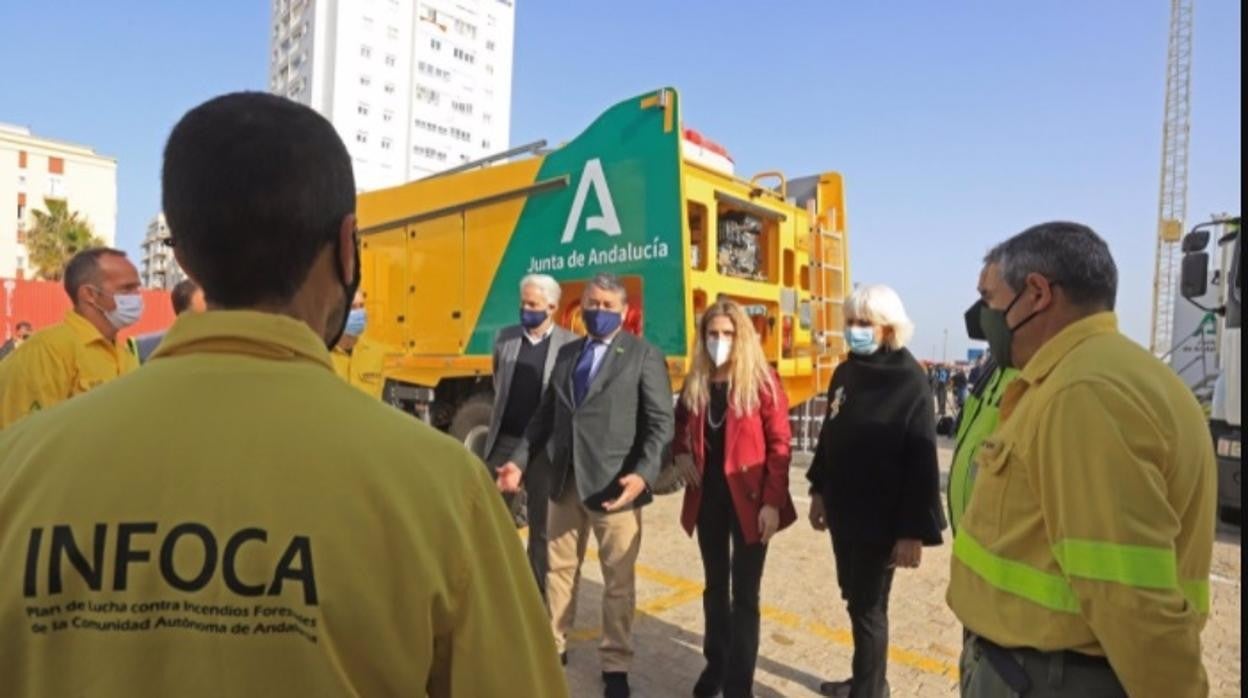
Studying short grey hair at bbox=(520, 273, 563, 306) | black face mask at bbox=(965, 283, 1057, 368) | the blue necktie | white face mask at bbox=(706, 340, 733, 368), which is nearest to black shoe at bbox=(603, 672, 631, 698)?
the blue necktie

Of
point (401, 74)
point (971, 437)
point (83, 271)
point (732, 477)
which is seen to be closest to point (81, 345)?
point (83, 271)

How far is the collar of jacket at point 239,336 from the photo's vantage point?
849 mm

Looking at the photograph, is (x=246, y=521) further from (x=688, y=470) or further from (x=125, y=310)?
(x=125, y=310)

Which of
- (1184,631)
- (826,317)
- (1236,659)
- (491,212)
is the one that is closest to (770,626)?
(1236,659)

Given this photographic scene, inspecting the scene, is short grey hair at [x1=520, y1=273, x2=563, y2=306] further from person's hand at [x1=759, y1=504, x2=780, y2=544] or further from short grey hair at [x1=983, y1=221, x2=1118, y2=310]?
short grey hair at [x1=983, y1=221, x2=1118, y2=310]

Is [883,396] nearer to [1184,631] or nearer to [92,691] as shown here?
[1184,631]

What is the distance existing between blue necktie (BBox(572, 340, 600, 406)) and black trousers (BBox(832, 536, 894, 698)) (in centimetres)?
137

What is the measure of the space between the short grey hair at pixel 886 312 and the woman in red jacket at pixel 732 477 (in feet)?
1.62

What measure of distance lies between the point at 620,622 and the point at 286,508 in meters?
2.78

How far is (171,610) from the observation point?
0.75 metres

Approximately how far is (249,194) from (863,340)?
2926 mm

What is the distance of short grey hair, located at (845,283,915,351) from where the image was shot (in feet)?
10.6

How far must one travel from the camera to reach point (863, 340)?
3387 mm

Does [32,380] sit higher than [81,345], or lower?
lower
